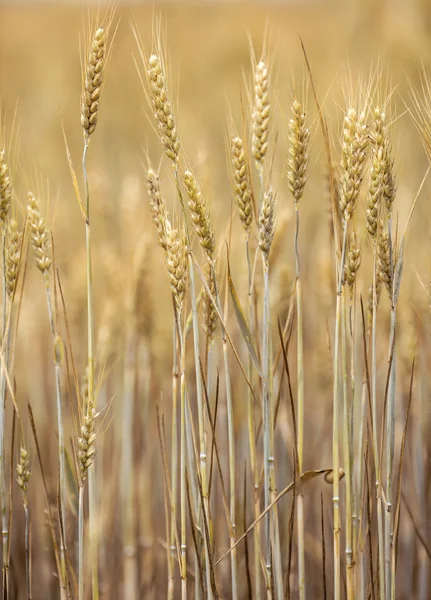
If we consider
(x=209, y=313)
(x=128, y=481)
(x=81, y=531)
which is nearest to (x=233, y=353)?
(x=128, y=481)

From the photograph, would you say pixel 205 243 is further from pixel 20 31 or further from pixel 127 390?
pixel 20 31

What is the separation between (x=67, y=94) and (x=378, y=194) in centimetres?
386

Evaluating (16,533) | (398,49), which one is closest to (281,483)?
(16,533)

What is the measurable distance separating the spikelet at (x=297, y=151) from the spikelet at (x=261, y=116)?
4 centimetres

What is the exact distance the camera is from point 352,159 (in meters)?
0.76

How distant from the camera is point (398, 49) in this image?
91.0 inches

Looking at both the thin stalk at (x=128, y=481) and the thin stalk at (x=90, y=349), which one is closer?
the thin stalk at (x=90, y=349)

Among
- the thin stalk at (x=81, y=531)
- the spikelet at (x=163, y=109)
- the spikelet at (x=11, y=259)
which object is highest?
the spikelet at (x=163, y=109)

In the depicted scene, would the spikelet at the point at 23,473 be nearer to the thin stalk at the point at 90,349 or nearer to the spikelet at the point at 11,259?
the thin stalk at the point at 90,349

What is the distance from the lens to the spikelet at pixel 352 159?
756mm

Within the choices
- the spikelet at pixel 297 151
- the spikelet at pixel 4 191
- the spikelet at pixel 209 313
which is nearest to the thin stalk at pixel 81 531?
the spikelet at pixel 209 313

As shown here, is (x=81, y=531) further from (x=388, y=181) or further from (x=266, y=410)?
(x=388, y=181)

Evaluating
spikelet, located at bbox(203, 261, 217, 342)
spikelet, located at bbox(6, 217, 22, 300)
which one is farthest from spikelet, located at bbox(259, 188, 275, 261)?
spikelet, located at bbox(6, 217, 22, 300)

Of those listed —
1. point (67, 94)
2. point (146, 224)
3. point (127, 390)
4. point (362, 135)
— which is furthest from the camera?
point (67, 94)
